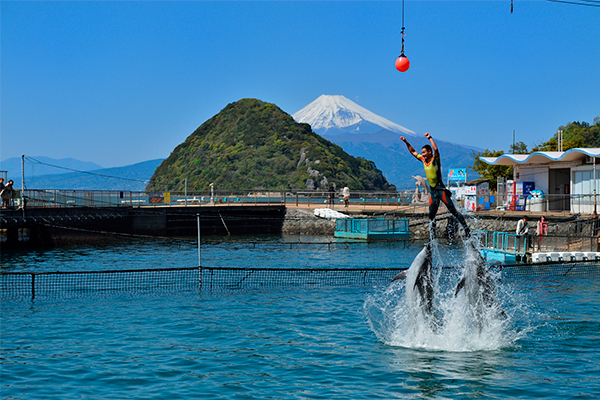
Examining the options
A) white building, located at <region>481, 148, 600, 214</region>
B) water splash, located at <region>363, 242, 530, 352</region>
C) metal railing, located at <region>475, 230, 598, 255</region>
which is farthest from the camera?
white building, located at <region>481, 148, 600, 214</region>

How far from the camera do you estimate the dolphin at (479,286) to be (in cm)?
1237

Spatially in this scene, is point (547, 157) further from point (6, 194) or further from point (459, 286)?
point (6, 194)

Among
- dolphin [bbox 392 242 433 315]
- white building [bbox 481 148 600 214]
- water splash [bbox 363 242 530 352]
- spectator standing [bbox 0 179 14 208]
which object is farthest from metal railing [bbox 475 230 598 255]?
spectator standing [bbox 0 179 14 208]

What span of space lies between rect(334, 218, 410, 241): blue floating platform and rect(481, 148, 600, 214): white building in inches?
385

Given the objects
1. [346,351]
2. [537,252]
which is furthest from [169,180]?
[346,351]

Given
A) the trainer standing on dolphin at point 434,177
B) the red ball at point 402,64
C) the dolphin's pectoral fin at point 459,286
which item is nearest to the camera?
the trainer standing on dolphin at point 434,177

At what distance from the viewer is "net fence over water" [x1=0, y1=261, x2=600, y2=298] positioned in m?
20.8

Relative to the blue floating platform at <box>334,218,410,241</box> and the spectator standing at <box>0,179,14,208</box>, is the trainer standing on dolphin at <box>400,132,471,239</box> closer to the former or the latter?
the blue floating platform at <box>334,218,410,241</box>

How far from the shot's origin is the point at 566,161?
41594mm

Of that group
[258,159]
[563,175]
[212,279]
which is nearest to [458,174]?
[563,175]

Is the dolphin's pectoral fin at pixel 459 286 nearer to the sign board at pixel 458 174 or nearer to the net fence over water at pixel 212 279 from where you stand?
the net fence over water at pixel 212 279

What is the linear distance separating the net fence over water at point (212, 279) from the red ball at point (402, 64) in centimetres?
675

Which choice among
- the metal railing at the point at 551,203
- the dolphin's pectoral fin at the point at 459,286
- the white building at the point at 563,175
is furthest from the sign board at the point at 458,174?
the dolphin's pectoral fin at the point at 459,286

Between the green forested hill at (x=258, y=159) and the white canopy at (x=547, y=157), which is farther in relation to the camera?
the green forested hill at (x=258, y=159)
